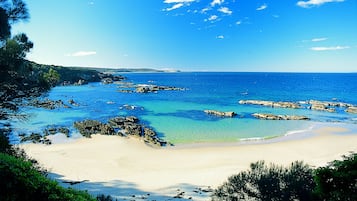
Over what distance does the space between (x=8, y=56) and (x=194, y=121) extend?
34.1 metres

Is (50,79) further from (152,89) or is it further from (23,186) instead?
(152,89)

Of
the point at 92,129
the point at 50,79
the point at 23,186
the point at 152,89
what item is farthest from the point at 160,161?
the point at 152,89

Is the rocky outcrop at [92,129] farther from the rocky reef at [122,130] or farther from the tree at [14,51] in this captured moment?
the tree at [14,51]

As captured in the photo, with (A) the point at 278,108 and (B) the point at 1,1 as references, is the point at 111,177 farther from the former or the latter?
(A) the point at 278,108

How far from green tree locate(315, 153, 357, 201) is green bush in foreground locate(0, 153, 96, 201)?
24.9ft

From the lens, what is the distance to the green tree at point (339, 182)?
Result: 28.7 feet

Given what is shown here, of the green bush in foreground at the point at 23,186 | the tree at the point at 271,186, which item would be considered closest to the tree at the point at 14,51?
the green bush in foreground at the point at 23,186

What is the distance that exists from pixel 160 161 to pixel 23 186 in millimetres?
20741

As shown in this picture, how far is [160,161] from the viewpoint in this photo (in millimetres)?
24844

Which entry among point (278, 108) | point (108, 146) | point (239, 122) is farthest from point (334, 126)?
point (108, 146)

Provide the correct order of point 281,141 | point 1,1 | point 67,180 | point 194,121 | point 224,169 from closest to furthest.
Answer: point 1,1, point 67,180, point 224,169, point 281,141, point 194,121

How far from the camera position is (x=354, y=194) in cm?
855

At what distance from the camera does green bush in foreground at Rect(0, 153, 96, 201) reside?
4.34m

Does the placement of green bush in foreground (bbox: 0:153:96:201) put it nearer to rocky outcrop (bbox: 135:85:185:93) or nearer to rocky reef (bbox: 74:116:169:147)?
rocky reef (bbox: 74:116:169:147)
